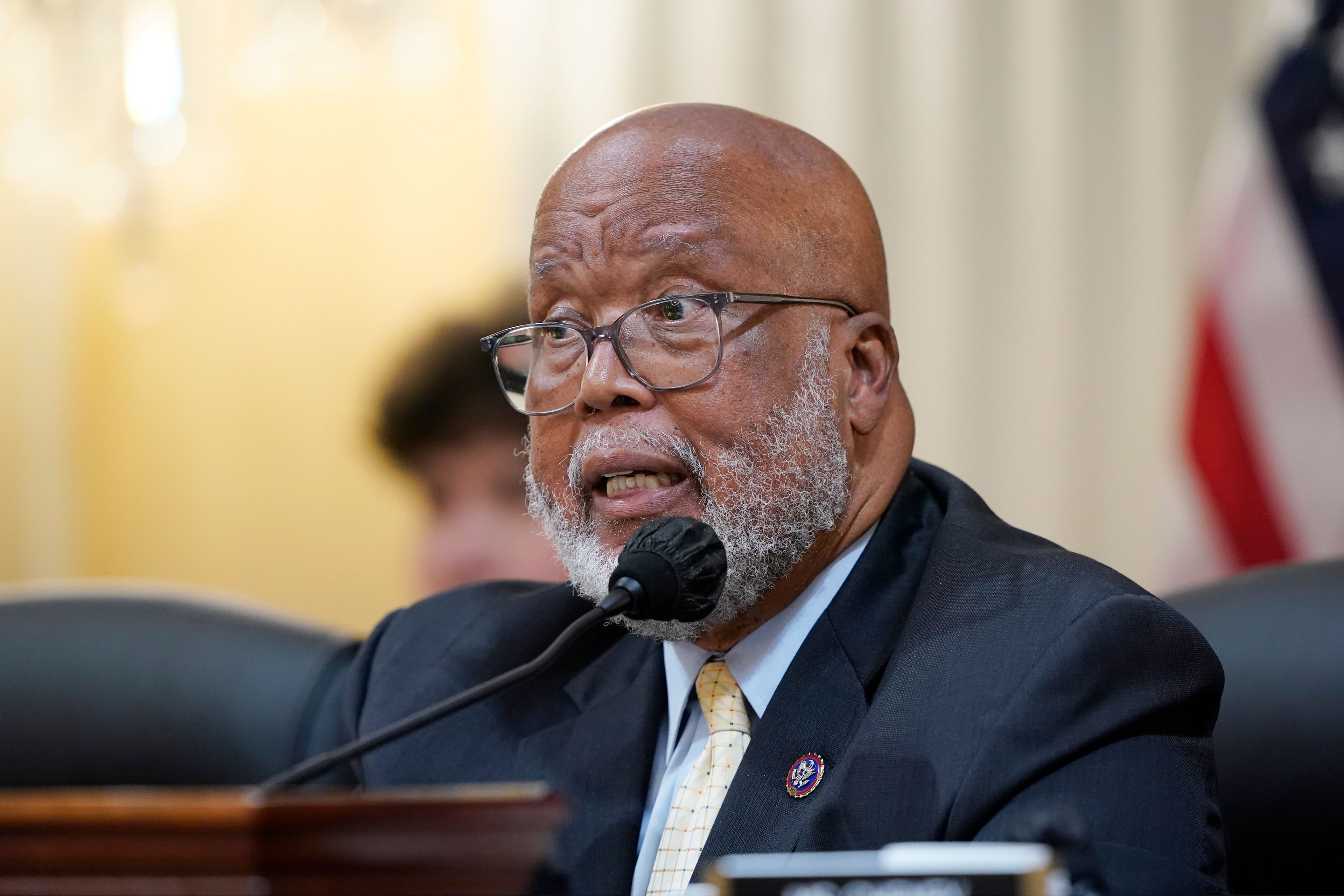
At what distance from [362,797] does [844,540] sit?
86 centimetres

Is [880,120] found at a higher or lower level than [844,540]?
higher

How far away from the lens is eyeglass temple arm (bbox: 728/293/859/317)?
1.40 metres

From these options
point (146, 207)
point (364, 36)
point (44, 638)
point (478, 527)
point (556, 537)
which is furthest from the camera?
point (146, 207)

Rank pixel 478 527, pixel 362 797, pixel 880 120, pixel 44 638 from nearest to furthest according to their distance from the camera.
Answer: pixel 362 797 → pixel 44 638 → pixel 478 527 → pixel 880 120

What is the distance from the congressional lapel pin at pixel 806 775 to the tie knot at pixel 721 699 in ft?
0.37

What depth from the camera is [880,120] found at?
3246mm

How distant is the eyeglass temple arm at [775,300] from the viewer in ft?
4.60

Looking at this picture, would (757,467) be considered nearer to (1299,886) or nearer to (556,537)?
(556,537)

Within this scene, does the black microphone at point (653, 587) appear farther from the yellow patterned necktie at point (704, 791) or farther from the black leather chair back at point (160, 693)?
the black leather chair back at point (160, 693)

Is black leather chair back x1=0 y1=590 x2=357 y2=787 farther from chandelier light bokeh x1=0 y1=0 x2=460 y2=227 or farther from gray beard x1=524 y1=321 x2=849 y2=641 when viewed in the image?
chandelier light bokeh x1=0 y1=0 x2=460 y2=227

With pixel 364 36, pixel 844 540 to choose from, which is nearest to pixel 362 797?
pixel 844 540

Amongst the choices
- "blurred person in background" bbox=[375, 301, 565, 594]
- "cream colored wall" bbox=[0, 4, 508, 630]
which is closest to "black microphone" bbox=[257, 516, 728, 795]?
"blurred person in background" bbox=[375, 301, 565, 594]

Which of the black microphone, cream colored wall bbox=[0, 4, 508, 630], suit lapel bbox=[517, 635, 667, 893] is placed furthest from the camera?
cream colored wall bbox=[0, 4, 508, 630]

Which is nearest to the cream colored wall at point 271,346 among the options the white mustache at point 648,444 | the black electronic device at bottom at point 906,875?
the white mustache at point 648,444
